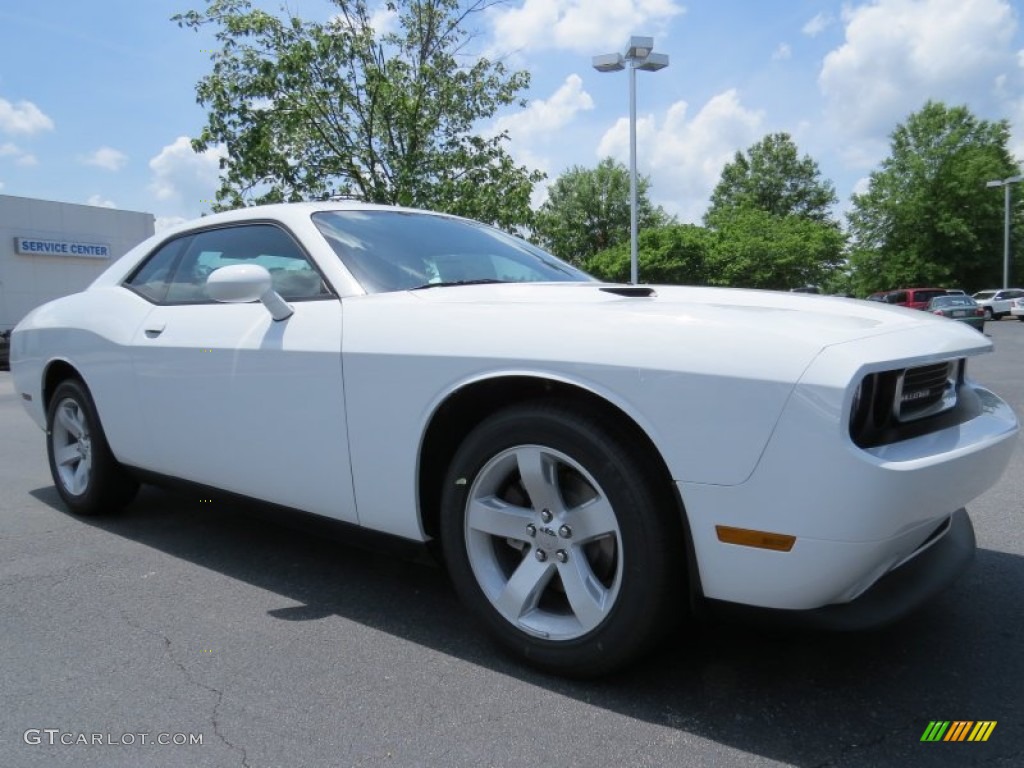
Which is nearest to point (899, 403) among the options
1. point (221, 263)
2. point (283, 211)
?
point (283, 211)

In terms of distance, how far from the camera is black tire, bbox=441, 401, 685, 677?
80.7 inches

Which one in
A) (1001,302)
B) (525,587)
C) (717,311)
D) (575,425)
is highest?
(717,311)

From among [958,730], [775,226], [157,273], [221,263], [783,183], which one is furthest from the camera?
[783,183]

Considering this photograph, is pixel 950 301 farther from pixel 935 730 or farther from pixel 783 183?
pixel 783 183

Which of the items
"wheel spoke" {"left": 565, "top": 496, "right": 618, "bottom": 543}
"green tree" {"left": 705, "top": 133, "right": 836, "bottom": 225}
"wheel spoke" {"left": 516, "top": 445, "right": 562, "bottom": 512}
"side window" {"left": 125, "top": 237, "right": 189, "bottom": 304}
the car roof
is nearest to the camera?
"wheel spoke" {"left": 565, "top": 496, "right": 618, "bottom": 543}

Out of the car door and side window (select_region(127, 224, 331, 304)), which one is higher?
side window (select_region(127, 224, 331, 304))

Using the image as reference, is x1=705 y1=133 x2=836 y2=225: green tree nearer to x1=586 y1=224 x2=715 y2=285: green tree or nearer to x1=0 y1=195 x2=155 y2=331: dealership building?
x1=586 y1=224 x2=715 y2=285: green tree

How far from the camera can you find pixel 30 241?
2795 centimetres

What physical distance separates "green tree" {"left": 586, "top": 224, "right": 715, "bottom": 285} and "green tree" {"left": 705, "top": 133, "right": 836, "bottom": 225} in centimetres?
2349

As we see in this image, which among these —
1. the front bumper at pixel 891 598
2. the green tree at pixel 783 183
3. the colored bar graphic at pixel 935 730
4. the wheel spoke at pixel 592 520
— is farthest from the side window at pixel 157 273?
the green tree at pixel 783 183

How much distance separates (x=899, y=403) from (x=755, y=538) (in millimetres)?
522

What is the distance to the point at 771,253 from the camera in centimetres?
4275

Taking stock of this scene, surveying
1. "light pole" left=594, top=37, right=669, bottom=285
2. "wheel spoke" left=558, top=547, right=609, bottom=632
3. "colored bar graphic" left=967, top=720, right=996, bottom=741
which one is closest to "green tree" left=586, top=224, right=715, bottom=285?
"light pole" left=594, top=37, right=669, bottom=285

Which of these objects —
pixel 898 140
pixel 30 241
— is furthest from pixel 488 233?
pixel 898 140
